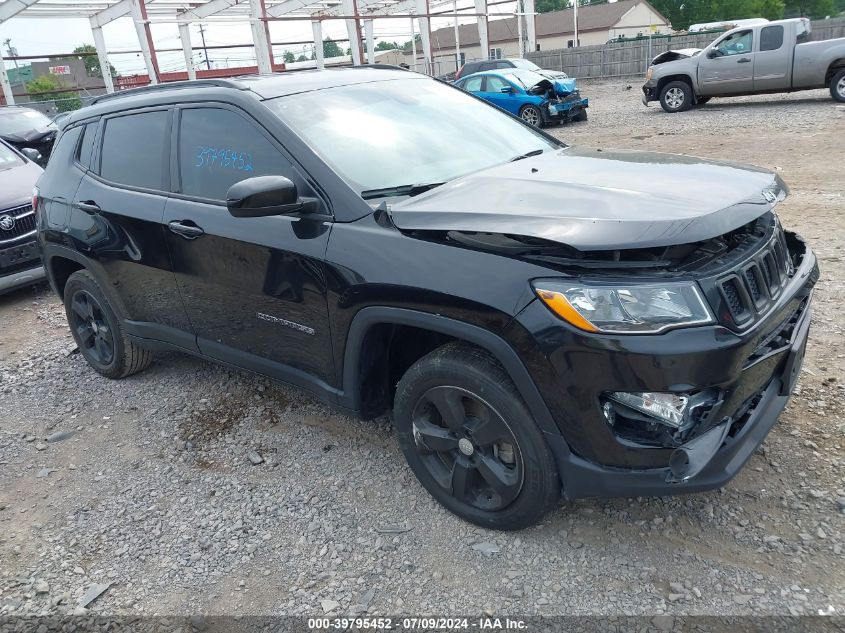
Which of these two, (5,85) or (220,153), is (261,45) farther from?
(220,153)

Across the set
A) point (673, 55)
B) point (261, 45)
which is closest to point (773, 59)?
point (673, 55)

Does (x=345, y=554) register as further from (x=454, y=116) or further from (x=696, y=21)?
(x=696, y=21)

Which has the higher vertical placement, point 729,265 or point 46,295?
point 729,265

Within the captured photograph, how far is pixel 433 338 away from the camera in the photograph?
2.89 metres

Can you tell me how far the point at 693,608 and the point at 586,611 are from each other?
37cm

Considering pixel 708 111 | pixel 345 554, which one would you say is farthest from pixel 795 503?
pixel 708 111

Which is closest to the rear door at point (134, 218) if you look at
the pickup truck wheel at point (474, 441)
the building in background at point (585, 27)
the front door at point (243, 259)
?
the front door at point (243, 259)

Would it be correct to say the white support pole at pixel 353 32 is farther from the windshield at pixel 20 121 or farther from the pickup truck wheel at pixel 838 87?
the pickup truck wheel at pixel 838 87

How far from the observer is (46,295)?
7031 millimetres

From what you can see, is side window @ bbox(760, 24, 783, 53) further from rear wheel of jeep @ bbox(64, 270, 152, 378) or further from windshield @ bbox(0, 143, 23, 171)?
rear wheel of jeep @ bbox(64, 270, 152, 378)

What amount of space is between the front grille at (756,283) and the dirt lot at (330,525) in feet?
3.01

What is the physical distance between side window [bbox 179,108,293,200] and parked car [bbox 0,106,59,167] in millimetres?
10181

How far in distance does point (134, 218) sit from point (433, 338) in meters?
2.00

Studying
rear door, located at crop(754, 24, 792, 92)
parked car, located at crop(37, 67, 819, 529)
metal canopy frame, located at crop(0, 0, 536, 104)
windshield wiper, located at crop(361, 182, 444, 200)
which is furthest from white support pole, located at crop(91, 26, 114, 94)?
windshield wiper, located at crop(361, 182, 444, 200)
